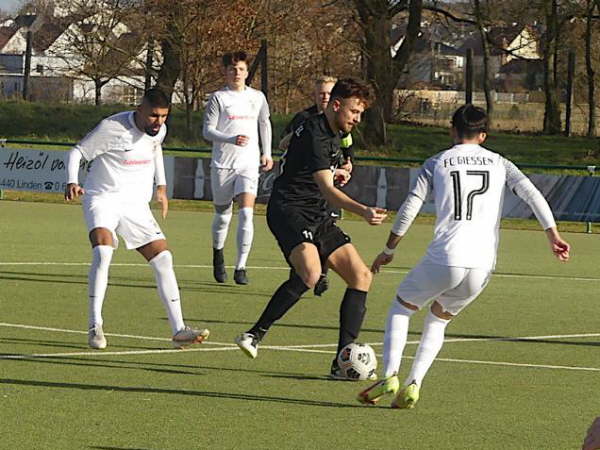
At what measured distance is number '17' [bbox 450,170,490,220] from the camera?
826 centimetres

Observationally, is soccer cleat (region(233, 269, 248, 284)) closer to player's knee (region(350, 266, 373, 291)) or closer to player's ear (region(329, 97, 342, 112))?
player's knee (region(350, 266, 373, 291))

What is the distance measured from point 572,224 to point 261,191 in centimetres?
569

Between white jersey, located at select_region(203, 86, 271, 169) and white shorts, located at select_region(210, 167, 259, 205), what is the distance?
2.2 inches

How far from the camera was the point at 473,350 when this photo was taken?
1113 centimetres

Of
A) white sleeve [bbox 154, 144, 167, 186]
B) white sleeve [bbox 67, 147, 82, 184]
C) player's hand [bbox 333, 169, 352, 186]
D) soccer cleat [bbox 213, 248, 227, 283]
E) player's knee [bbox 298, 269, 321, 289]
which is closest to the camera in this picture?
player's knee [bbox 298, 269, 321, 289]

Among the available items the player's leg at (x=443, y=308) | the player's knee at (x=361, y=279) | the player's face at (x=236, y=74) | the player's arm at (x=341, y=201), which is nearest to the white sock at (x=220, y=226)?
the player's face at (x=236, y=74)

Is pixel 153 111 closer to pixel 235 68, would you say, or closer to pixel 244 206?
pixel 235 68

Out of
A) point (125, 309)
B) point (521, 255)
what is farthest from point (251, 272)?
point (521, 255)

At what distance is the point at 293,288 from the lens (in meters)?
9.66

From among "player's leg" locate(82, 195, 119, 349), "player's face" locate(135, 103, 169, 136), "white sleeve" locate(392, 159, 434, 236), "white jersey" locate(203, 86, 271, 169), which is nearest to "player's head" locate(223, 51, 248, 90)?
"white jersey" locate(203, 86, 271, 169)

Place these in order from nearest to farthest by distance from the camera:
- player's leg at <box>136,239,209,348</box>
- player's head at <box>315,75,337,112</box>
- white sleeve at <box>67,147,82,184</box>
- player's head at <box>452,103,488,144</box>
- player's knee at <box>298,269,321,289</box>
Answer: player's head at <box>452,103,488,144</box>, player's knee at <box>298,269,321,289</box>, player's leg at <box>136,239,209,348</box>, white sleeve at <box>67,147,82,184</box>, player's head at <box>315,75,337,112</box>

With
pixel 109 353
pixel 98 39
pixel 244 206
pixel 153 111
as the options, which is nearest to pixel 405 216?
pixel 153 111

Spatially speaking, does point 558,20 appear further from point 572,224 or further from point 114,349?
point 114,349

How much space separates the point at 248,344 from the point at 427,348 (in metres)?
1.53
